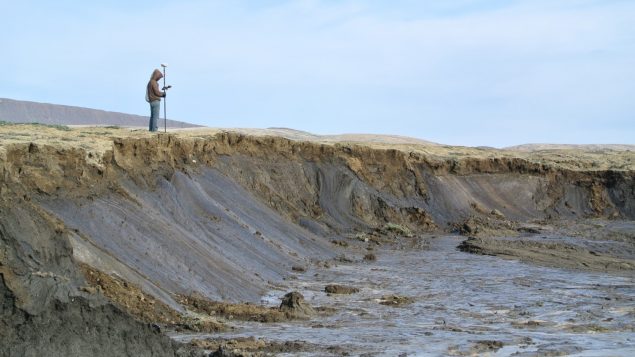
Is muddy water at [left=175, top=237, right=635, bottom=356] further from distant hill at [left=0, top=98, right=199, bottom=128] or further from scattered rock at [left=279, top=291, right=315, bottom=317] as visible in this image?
distant hill at [left=0, top=98, right=199, bottom=128]

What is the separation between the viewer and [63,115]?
6469cm

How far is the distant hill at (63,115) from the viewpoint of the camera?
60.4 meters

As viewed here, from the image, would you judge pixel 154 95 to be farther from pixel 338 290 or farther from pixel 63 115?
pixel 63 115

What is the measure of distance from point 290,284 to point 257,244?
252 centimetres

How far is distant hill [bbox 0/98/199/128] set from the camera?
198 ft

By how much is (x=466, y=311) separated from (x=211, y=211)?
22.4 feet

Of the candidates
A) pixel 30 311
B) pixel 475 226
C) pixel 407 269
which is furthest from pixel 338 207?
pixel 30 311

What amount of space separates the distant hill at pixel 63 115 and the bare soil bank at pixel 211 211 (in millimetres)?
29332

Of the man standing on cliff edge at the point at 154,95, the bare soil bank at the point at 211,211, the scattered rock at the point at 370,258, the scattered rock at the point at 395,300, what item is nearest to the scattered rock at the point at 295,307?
the bare soil bank at the point at 211,211

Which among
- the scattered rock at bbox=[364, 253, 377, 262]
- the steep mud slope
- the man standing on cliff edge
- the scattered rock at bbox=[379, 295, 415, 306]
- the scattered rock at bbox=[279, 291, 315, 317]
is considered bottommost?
the scattered rock at bbox=[364, 253, 377, 262]

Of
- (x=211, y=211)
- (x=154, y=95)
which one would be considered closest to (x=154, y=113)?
(x=154, y=95)

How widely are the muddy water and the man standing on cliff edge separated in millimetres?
6087

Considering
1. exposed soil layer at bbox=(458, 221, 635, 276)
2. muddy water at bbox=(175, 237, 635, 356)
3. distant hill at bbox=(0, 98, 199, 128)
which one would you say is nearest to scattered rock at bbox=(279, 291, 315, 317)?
muddy water at bbox=(175, 237, 635, 356)

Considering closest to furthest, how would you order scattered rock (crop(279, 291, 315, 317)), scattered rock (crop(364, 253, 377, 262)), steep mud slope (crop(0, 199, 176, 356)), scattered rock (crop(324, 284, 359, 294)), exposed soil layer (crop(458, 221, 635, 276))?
1. steep mud slope (crop(0, 199, 176, 356))
2. scattered rock (crop(279, 291, 315, 317))
3. scattered rock (crop(324, 284, 359, 294))
4. exposed soil layer (crop(458, 221, 635, 276))
5. scattered rock (crop(364, 253, 377, 262))
